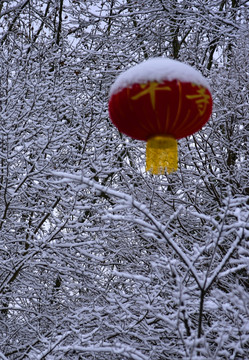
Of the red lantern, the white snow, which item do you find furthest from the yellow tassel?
the white snow

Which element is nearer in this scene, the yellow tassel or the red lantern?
the red lantern

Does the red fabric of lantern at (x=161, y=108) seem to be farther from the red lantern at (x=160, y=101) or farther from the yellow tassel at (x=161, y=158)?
the yellow tassel at (x=161, y=158)

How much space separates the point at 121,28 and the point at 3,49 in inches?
108

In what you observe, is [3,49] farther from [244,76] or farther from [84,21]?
[244,76]

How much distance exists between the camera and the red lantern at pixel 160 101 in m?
2.20

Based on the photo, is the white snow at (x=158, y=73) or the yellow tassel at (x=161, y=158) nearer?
the white snow at (x=158, y=73)

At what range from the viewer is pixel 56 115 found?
247 inches

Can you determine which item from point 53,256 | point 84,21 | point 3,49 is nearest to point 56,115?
point 3,49

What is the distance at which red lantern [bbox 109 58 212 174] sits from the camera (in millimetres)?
2203

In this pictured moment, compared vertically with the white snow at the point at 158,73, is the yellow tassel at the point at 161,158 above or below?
below

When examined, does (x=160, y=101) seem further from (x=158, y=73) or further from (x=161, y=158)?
(x=161, y=158)

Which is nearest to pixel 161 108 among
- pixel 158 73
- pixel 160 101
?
pixel 160 101

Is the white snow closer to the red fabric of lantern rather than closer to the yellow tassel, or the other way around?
the red fabric of lantern

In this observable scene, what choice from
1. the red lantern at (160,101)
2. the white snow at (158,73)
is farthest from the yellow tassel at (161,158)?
the white snow at (158,73)
